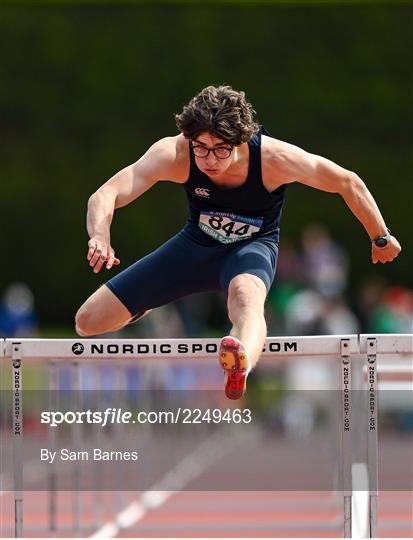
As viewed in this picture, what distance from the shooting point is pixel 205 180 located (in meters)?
7.89

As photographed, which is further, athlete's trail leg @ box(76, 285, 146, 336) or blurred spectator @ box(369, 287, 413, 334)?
blurred spectator @ box(369, 287, 413, 334)

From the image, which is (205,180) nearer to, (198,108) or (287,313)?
(198,108)

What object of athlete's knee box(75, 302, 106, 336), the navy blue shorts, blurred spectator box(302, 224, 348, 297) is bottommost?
athlete's knee box(75, 302, 106, 336)

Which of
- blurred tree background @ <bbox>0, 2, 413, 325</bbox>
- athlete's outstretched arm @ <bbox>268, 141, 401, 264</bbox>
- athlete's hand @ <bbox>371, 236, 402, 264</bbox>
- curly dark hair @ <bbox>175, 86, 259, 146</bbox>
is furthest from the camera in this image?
blurred tree background @ <bbox>0, 2, 413, 325</bbox>

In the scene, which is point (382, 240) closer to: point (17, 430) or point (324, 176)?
point (324, 176)

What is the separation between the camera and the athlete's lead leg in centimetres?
691

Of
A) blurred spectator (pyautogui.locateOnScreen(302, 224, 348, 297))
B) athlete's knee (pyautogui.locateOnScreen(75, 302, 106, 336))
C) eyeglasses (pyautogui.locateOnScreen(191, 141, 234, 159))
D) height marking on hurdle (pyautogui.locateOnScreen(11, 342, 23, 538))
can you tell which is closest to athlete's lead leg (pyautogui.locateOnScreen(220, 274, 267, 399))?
eyeglasses (pyautogui.locateOnScreen(191, 141, 234, 159))

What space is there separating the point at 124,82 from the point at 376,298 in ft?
20.9

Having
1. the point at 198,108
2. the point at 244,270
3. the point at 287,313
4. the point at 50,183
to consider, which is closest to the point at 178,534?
the point at 244,270

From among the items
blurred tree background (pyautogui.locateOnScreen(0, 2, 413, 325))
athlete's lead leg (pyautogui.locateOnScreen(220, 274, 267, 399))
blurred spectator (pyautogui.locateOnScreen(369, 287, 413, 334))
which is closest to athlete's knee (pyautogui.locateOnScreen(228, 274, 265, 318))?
athlete's lead leg (pyautogui.locateOnScreen(220, 274, 267, 399))

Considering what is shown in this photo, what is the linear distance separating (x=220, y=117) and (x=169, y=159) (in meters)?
0.41

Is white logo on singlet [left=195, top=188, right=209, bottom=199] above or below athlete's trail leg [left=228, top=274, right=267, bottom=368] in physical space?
above

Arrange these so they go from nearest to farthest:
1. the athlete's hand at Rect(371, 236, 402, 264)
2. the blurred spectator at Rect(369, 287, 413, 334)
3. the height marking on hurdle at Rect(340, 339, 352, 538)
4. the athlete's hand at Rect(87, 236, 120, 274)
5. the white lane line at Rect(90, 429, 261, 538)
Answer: the athlete's hand at Rect(87, 236, 120, 274)
the height marking on hurdle at Rect(340, 339, 352, 538)
the athlete's hand at Rect(371, 236, 402, 264)
the white lane line at Rect(90, 429, 261, 538)
the blurred spectator at Rect(369, 287, 413, 334)

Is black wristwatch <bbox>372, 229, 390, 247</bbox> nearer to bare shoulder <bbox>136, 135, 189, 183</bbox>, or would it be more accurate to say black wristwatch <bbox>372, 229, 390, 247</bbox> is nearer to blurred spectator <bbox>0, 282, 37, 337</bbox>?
bare shoulder <bbox>136, 135, 189, 183</bbox>
